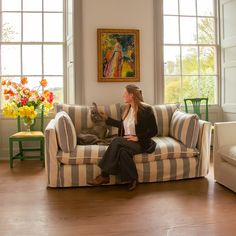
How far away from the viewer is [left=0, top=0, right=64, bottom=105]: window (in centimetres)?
490

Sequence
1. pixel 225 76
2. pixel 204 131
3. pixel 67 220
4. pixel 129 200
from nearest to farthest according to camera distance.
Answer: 1. pixel 67 220
2. pixel 129 200
3. pixel 204 131
4. pixel 225 76

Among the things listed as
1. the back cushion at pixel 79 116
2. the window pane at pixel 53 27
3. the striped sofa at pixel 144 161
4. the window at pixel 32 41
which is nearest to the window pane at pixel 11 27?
the window at pixel 32 41

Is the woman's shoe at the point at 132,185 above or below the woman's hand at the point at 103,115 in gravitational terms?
below

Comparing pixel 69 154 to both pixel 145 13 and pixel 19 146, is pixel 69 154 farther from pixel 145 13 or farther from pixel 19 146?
pixel 145 13

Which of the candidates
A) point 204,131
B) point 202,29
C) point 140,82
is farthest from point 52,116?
point 202,29

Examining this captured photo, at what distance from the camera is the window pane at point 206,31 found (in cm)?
517

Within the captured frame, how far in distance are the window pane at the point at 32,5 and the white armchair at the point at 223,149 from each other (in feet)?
10.8

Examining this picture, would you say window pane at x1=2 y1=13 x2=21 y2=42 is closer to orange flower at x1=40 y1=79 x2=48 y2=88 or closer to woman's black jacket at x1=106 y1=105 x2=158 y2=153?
orange flower at x1=40 y1=79 x2=48 y2=88

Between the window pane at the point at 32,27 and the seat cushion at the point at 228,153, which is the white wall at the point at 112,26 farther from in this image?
the seat cushion at the point at 228,153

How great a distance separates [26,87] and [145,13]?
2.13m

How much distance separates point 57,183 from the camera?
3.39 metres

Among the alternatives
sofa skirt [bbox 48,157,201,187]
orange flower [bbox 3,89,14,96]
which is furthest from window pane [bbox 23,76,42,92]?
sofa skirt [bbox 48,157,201,187]

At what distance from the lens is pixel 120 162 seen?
3318 millimetres

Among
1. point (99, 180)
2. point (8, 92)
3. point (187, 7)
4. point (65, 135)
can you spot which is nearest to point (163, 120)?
point (99, 180)
